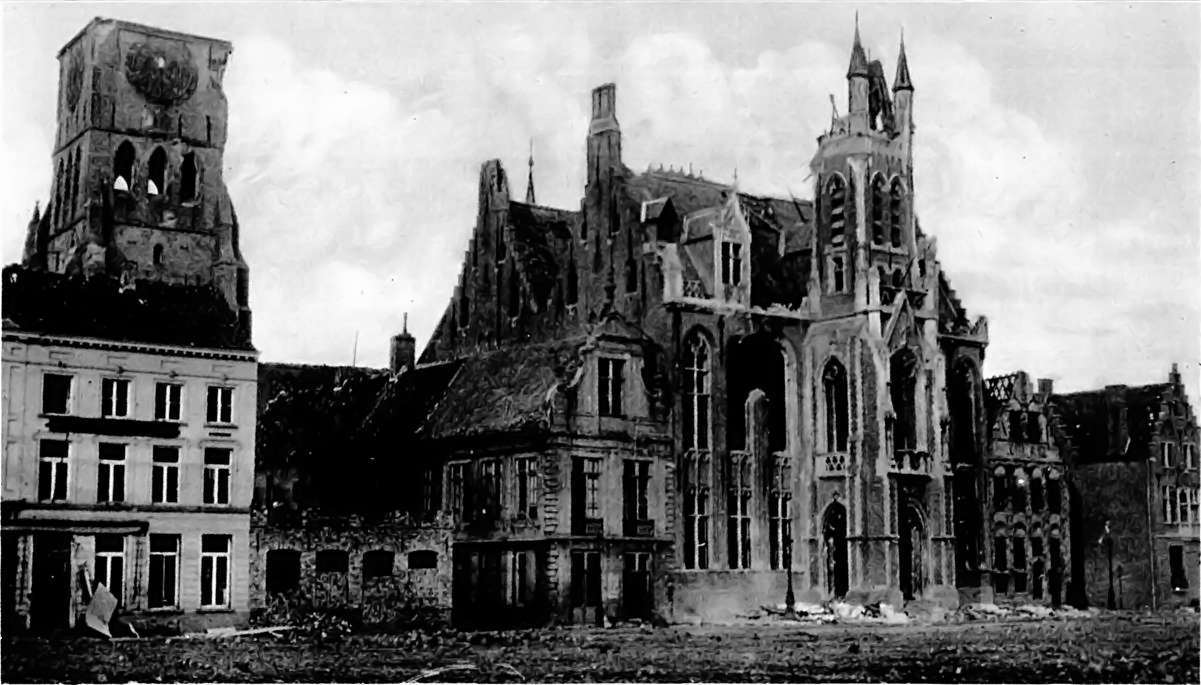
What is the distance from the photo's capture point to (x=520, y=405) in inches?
1647

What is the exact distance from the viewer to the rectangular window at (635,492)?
4197 centimetres

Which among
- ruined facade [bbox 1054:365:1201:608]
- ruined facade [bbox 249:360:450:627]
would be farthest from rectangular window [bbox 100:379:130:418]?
ruined facade [bbox 1054:365:1201:608]

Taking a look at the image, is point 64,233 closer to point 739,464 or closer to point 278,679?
point 278,679

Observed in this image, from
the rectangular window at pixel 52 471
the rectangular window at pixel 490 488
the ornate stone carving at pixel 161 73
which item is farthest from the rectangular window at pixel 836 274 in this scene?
the rectangular window at pixel 52 471

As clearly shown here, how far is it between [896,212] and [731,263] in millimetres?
4942

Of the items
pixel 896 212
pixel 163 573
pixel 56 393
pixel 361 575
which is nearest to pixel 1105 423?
pixel 896 212

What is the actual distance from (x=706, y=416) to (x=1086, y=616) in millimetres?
10644

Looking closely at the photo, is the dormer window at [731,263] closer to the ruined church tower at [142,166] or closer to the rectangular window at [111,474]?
the ruined church tower at [142,166]

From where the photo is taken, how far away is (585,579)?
4075cm

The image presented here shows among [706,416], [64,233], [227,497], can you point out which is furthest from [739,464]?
[64,233]

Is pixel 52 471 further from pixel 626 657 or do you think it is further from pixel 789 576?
pixel 789 576

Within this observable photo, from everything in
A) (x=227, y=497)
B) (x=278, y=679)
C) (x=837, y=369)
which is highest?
(x=837, y=369)

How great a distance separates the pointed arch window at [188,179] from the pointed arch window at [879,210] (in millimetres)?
17598

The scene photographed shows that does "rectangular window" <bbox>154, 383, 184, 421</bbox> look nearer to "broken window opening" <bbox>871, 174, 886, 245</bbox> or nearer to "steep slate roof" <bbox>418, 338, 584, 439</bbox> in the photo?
"steep slate roof" <bbox>418, 338, 584, 439</bbox>
